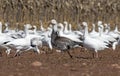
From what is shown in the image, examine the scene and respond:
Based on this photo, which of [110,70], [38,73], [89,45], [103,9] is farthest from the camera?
[103,9]

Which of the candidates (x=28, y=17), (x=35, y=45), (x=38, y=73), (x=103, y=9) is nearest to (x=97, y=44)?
(x=35, y=45)

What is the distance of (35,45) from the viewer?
65.3 ft

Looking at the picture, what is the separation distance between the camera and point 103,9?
3400cm

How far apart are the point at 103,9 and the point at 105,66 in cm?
1955

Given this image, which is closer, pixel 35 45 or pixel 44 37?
pixel 35 45

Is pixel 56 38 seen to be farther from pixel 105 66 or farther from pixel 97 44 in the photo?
pixel 105 66

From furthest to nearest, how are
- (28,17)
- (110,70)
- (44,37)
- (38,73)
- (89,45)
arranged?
(28,17) < (44,37) < (89,45) < (110,70) < (38,73)

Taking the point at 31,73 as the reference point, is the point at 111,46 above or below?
below

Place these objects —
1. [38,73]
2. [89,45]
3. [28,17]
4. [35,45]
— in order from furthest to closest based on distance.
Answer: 1. [28,17]
2. [35,45]
3. [89,45]
4. [38,73]

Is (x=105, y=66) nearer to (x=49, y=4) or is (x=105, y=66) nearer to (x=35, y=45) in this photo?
(x=35, y=45)

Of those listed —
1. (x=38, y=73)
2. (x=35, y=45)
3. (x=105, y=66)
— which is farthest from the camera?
(x=35, y=45)

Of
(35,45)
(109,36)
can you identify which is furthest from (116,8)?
(35,45)

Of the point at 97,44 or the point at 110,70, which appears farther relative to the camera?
the point at 97,44

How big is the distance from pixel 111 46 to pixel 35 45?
4.57 meters
